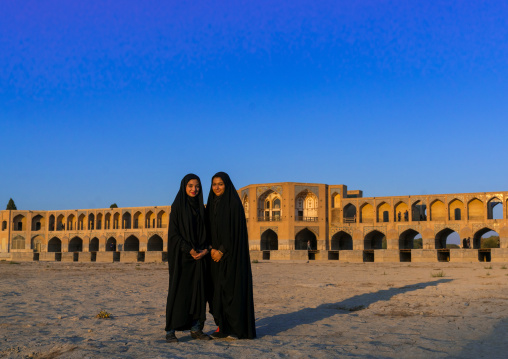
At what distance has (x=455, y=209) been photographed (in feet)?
106

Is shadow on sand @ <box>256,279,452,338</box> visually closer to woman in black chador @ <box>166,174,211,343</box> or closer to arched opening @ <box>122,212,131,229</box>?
woman in black chador @ <box>166,174,211,343</box>

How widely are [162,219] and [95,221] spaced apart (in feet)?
22.0

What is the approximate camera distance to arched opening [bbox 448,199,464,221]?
103 ft

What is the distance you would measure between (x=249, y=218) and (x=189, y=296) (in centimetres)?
3028

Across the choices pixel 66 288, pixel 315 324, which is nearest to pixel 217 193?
pixel 315 324

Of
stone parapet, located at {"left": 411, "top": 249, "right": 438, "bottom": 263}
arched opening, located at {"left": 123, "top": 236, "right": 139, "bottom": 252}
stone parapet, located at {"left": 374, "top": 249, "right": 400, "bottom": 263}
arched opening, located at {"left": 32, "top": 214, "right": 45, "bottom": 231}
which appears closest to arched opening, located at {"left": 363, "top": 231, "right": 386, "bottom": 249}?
stone parapet, located at {"left": 374, "top": 249, "right": 400, "bottom": 263}

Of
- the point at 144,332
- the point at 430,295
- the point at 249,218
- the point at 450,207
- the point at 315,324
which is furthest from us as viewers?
the point at 249,218

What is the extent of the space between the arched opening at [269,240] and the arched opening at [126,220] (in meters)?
14.1

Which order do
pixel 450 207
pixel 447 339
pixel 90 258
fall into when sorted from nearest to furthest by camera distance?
1. pixel 447 339
2. pixel 90 258
3. pixel 450 207

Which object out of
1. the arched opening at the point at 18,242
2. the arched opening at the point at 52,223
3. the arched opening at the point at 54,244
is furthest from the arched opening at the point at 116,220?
the arched opening at the point at 18,242

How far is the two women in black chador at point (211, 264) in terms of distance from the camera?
388 cm

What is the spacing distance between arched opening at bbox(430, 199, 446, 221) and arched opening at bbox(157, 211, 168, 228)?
67.7ft

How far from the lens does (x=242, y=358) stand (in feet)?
10.6

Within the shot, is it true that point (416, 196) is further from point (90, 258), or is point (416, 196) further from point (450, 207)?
point (90, 258)
